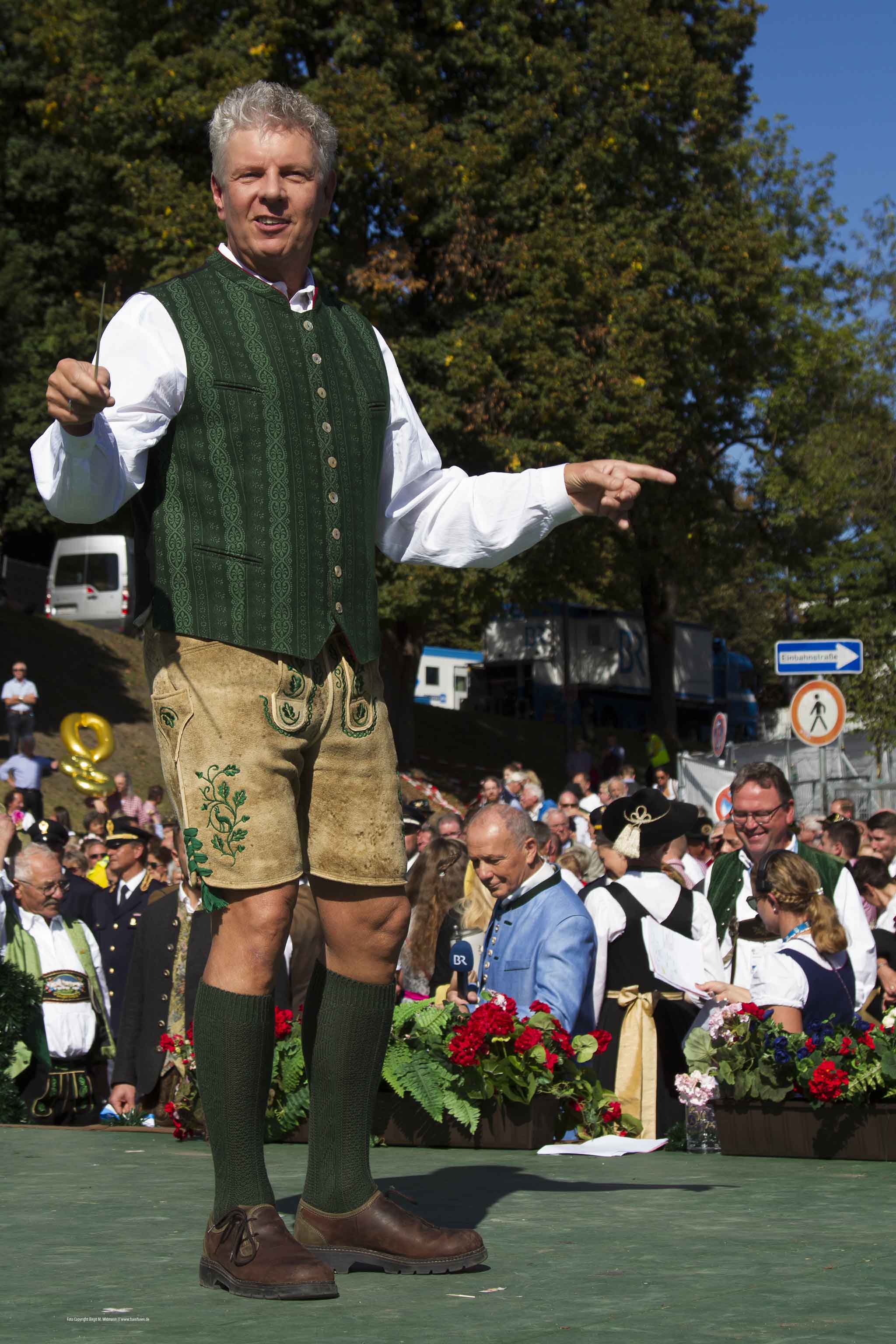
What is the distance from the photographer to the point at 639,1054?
8.38 metres

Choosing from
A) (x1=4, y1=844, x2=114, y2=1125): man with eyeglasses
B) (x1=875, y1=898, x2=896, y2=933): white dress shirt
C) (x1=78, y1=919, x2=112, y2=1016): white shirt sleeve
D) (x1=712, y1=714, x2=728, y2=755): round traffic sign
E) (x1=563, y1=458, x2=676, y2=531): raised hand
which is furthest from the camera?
(x1=712, y1=714, x2=728, y2=755): round traffic sign

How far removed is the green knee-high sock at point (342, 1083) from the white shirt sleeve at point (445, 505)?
3.10 ft

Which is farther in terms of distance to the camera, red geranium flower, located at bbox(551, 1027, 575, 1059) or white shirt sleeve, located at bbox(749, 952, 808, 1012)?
white shirt sleeve, located at bbox(749, 952, 808, 1012)

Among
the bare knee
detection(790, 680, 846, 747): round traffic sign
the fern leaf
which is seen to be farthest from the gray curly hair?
detection(790, 680, 846, 747): round traffic sign

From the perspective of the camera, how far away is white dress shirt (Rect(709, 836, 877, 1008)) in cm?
764

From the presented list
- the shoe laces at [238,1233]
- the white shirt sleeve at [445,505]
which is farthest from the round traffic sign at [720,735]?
the shoe laces at [238,1233]

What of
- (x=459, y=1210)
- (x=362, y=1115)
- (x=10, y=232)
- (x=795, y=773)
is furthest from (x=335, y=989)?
(x=10, y=232)

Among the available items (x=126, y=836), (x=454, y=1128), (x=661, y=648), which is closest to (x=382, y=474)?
(x=454, y=1128)

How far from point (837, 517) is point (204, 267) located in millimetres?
31397

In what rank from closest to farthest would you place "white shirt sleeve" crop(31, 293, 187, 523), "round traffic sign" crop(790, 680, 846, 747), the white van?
"white shirt sleeve" crop(31, 293, 187, 523)
"round traffic sign" crop(790, 680, 846, 747)
the white van

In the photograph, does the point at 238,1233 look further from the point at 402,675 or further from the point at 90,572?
the point at 90,572

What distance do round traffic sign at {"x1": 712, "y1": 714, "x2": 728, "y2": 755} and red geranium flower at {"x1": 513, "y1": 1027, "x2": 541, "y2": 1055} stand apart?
1749 cm

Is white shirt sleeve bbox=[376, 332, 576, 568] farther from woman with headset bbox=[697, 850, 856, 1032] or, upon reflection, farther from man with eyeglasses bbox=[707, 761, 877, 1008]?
man with eyeglasses bbox=[707, 761, 877, 1008]

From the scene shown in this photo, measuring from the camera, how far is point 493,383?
2894 centimetres
